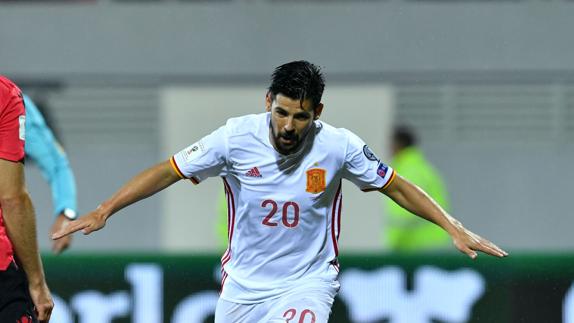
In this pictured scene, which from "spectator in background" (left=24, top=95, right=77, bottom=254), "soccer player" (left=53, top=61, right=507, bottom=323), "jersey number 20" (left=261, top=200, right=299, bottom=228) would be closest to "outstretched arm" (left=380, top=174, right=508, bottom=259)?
"soccer player" (left=53, top=61, right=507, bottom=323)

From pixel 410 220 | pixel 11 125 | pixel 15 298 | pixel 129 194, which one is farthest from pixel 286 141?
pixel 410 220

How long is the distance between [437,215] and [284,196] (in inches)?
27.1

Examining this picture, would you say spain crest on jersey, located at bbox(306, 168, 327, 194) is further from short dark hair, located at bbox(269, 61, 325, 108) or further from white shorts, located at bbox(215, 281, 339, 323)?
white shorts, located at bbox(215, 281, 339, 323)

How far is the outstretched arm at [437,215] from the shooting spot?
545cm

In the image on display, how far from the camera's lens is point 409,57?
12.9 m

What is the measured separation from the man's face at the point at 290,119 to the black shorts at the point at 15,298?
1229mm

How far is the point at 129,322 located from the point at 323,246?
2.48 m

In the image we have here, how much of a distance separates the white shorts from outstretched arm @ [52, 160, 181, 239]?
645 millimetres

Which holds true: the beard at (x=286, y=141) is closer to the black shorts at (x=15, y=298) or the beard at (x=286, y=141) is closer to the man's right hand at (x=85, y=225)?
the man's right hand at (x=85, y=225)

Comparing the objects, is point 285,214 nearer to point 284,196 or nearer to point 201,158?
point 284,196

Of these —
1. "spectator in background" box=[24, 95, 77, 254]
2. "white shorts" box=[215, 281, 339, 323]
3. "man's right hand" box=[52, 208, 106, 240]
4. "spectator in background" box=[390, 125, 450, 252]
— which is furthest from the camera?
"spectator in background" box=[390, 125, 450, 252]

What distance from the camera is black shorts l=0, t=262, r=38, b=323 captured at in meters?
Result: 4.77

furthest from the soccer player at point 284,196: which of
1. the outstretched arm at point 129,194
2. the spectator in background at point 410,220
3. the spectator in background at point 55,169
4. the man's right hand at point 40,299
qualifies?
the spectator in background at point 410,220

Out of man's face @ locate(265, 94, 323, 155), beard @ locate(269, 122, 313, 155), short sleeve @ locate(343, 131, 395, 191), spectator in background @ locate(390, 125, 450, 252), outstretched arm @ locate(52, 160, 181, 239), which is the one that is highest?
man's face @ locate(265, 94, 323, 155)
